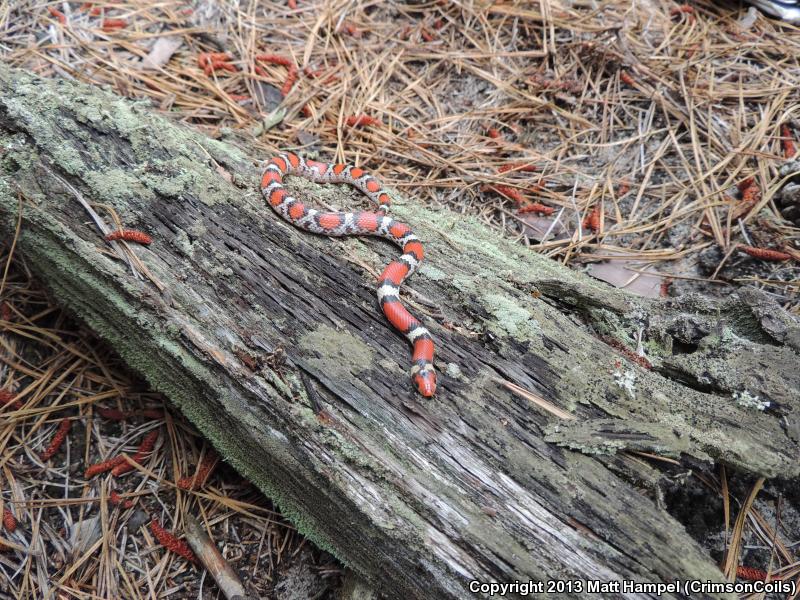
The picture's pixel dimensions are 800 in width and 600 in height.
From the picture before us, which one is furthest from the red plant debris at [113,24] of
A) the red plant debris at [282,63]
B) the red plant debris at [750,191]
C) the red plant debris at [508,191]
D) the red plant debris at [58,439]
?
the red plant debris at [750,191]

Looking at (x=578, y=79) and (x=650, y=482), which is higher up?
(x=578, y=79)

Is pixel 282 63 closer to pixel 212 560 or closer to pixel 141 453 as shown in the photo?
pixel 141 453

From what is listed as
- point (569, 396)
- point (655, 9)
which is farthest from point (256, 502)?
point (655, 9)

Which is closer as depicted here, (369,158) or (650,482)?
(650,482)

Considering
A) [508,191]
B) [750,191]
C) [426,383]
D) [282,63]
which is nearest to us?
[426,383]

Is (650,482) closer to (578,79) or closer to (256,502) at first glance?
(256,502)

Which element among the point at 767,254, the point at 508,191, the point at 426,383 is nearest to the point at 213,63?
the point at 508,191
